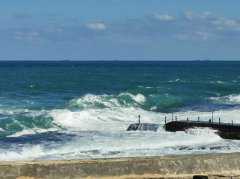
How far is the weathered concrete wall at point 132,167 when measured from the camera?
8383mm

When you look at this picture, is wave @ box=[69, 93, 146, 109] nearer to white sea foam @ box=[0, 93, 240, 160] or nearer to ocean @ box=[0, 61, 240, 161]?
ocean @ box=[0, 61, 240, 161]

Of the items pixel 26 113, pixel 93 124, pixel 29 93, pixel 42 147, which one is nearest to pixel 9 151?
pixel 42 147

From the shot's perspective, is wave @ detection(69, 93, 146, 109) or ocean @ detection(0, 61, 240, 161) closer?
ocean @ detection(0, 61, 240, 161)

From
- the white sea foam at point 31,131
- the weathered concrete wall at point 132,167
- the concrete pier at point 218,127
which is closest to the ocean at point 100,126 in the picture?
the white sea foam at point 31,131

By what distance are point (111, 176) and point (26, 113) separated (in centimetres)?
3514

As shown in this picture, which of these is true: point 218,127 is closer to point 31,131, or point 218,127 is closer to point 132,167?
point 31,131

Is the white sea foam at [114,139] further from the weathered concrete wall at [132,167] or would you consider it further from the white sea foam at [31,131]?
the weathered concrete wall at [132,167]

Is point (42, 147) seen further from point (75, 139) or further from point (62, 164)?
point (62, 164)

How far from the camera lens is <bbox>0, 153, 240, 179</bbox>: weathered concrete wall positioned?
8.38 m

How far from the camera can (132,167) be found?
8672 mm

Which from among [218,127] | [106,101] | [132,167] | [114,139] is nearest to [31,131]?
[114,139]

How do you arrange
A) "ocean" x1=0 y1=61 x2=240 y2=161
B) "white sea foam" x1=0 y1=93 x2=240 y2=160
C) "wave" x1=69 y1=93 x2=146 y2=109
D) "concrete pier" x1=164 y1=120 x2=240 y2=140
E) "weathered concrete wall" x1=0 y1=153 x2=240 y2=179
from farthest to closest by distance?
"wave" x1=69 y1=93 x2=146 y2=109
"concrete pier" x1=164 y1=120 x2=240 y2=140
"ocean" x1=0 y1=61 x2=240 y2=161
"white sea foam" x1=0 y1=93 x2=240 y2=160
"weathered concrete wall" x1=0 y1=153 x2=240 y2=179

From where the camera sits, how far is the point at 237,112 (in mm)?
47344

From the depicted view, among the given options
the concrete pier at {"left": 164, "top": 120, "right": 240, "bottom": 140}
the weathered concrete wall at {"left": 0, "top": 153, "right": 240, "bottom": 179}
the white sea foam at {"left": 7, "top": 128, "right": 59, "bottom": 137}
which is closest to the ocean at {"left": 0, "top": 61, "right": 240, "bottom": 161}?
the white sea foam at {"left": 7, "top": 128, "right": 59, "bottom": 137}
